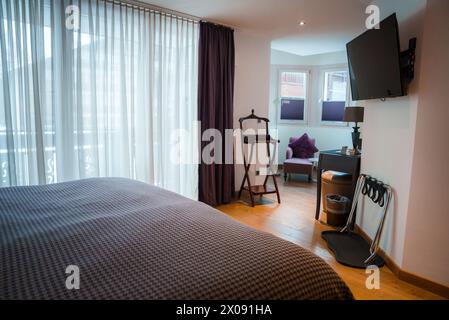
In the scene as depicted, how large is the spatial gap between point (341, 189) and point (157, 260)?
115 inches

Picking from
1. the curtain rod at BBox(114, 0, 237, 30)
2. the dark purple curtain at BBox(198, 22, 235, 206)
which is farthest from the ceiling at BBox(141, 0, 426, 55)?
the dark purple curtain at BBox(198, 22, 235, 206)

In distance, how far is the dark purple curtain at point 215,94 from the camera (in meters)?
3.61

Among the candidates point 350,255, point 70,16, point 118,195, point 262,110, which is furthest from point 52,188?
point 262,110

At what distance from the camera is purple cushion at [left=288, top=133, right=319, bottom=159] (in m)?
5.61

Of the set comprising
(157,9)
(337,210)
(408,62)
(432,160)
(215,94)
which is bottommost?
(337,210)

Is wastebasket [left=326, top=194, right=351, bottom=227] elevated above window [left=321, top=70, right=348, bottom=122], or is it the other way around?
window [left=321, top=70, right=348, bottom=122]

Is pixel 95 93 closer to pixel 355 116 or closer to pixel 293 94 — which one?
pixel 355 116

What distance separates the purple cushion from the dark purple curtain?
2.09 meters

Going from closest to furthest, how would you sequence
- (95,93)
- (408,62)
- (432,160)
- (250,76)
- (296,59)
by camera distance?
1. (432,160)
2. (408,62)
3. (95,93)
4. (250,76)
5. (296,59)

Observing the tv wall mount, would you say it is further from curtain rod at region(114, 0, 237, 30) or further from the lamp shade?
curtain rod at region(114, 0, 237, 30)

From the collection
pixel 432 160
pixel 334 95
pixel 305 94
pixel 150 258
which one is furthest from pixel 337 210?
pixel 305 94

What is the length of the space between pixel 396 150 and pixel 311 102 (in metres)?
3.76

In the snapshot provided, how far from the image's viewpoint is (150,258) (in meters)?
0.97

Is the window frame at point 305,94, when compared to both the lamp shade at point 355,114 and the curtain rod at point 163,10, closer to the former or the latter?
the curtain rod at point 163,10
